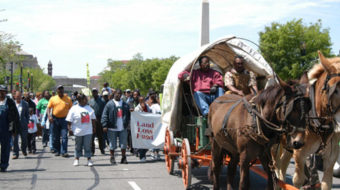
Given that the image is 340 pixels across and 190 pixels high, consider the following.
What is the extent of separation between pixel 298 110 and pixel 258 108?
662 mm

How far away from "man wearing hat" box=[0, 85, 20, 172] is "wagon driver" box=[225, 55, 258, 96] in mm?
5751

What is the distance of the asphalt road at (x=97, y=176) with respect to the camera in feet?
29.2

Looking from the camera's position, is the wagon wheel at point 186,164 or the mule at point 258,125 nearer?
the mule at point 258,125

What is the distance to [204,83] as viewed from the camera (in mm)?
8867

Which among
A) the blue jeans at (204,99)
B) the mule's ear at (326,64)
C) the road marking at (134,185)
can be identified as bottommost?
the road marking at (134,185)

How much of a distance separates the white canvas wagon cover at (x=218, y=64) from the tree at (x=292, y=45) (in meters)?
34.9

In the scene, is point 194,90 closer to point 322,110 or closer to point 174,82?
point 174,82

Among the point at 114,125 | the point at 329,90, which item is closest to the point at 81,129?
the point at 114,125

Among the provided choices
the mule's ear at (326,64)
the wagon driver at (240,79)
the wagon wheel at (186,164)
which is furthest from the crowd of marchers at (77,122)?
the mule's ear at (326,64)

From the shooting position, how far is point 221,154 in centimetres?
754

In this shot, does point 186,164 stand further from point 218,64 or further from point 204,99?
point 218,64

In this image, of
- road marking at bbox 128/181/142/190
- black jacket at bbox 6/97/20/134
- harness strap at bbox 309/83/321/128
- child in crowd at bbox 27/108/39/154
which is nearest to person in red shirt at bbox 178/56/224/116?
road marking at bbox 128/181/142/190

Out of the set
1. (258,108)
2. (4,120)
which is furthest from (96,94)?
(258,108)

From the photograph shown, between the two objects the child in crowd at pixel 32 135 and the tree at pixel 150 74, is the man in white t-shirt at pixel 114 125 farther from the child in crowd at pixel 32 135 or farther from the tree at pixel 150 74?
the tree at pixel 150 74
